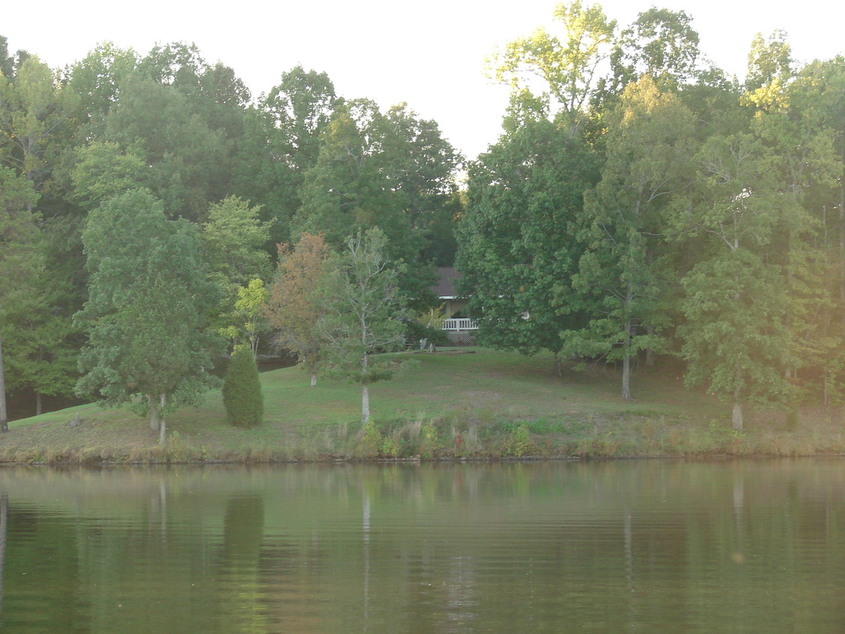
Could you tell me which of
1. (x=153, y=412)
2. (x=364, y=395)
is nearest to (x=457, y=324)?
(x=364, y=395)

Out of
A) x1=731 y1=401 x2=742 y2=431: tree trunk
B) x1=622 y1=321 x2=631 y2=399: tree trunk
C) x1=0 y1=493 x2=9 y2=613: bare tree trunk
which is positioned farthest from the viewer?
x1=622 y1=321 x2=631 y2=399: tree trunk

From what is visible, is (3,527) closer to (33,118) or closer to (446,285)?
(33,118)

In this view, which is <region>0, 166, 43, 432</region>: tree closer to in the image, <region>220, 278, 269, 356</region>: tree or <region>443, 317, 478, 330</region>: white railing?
<region>220, 278, 269, 356</region>: tree

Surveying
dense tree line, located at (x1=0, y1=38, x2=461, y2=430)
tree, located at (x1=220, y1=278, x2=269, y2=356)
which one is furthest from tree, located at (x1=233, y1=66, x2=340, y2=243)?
tree, located at (x1=220, y1=278, x2=269, y2=356)

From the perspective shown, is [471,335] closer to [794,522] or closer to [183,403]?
[183,403]

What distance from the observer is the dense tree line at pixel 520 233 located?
49.0 meters

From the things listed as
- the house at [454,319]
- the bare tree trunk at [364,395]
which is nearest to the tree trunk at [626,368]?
the bare tree trunk at [364,395]

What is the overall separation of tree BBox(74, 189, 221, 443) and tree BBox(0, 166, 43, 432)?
11.2 ft

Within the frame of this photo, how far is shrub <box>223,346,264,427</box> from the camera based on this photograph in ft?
154

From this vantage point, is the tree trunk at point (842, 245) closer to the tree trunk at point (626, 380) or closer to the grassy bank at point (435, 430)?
the grassy bank at point (435, 430)

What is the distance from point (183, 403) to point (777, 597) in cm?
3393

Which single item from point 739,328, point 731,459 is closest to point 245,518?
point 731,459

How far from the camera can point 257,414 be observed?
4712 cm

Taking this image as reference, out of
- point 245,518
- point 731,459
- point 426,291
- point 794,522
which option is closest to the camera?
point 794,522
